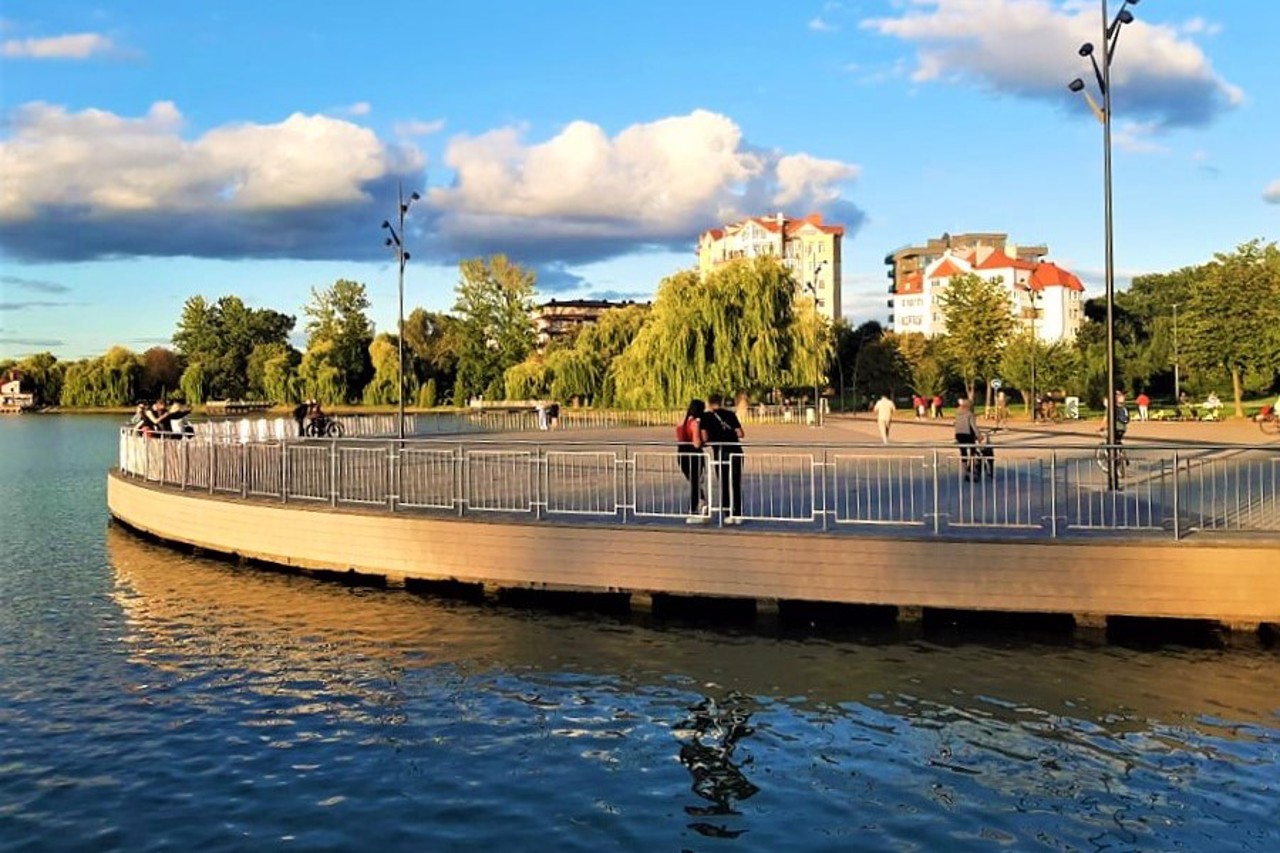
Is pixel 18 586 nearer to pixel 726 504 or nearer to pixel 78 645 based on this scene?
pixel 78 645

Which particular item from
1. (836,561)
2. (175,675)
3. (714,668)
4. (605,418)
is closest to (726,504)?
(836,561)

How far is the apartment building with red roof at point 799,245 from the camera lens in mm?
145875

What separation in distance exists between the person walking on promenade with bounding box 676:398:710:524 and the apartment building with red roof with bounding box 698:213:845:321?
428ft

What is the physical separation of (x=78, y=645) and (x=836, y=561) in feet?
31.5

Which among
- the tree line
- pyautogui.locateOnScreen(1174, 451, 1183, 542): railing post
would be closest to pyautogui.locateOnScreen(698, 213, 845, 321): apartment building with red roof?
the tree line

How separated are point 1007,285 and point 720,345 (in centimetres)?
10258

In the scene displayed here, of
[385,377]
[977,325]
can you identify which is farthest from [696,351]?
[385,377]

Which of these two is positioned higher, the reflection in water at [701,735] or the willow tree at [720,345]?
the willow tree at [720,345]

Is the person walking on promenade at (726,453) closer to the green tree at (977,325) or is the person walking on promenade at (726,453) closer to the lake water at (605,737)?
the lake water at (605,737)

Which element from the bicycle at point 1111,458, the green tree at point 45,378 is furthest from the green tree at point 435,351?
the bicycle at point 1111,458

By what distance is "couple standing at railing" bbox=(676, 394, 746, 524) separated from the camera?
47.6 ft

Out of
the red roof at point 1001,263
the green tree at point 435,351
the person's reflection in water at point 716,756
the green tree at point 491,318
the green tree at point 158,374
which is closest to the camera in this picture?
the person's reflection in water at point 716,756

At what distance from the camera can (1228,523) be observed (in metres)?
13.0

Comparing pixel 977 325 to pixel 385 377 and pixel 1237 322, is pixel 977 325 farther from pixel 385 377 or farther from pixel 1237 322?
pixel 385 377
